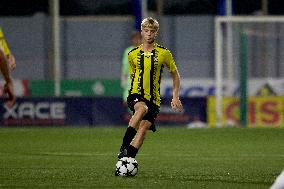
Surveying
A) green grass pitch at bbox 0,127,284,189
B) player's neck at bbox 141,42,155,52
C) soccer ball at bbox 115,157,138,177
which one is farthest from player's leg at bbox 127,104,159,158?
player's neck at bbox 141,42,155,52

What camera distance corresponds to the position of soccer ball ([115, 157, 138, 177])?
46.3 feet

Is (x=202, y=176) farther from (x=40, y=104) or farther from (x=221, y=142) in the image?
(x=40, y=104)

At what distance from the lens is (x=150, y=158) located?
17.7 m

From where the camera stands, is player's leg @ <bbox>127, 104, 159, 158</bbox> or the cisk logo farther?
the cisk logo

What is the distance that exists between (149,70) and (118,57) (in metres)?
30.5

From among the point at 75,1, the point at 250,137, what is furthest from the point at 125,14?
the point at 250,137

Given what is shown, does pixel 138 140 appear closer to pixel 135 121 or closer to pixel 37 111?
pixel 135 121

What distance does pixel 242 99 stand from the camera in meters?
28.5

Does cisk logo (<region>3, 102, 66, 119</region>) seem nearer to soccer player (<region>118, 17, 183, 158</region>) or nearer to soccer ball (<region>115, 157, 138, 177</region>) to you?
soccer player (<region>118, 17, 183, 158</region>)

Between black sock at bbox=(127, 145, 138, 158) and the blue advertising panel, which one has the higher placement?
black sock at bbox=(127, 145, 138, 158)

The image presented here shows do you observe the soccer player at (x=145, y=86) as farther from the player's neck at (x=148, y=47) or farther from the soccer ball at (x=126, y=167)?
the soccer ball at (x=126, y=167)

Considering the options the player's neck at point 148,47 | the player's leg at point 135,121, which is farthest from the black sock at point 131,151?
the player's neck at point 148,47

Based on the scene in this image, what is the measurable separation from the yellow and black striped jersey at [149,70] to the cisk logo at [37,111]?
541 inches

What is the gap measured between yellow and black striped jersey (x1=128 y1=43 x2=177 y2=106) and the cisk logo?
13729 mm
